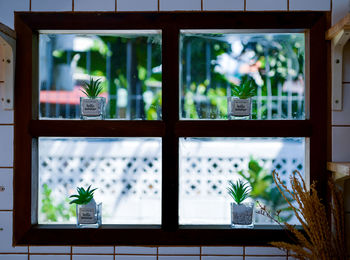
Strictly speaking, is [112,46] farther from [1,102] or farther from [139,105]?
[1,102]

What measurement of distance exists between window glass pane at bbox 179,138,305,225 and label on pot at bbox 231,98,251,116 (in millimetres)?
129

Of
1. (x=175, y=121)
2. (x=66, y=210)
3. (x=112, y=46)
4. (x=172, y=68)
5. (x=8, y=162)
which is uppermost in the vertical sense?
(x=112, y=46)

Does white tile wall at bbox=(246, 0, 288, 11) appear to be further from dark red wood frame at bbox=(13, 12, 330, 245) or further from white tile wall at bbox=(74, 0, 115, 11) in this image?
white tile wall at bbox=(74, 0, 115, 11)

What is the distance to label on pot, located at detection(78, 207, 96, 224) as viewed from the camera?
1.36 meters

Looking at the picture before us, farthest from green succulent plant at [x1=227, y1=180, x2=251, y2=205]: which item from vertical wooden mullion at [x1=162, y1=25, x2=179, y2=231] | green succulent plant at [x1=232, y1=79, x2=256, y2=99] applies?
green succulent plant at [x1=232, y1=79, x2=256, y2=99]

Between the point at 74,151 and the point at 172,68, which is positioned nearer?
the point at 172,68

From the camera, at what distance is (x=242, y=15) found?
135 centimetres

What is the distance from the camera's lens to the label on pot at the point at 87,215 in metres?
1.36

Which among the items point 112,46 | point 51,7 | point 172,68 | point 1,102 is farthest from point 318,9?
point 1,102

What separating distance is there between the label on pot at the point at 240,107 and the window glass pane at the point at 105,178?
1.11ft

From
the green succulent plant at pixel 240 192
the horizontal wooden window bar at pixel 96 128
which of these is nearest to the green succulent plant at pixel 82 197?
the horizontal wooden window bar at pixel 96 128

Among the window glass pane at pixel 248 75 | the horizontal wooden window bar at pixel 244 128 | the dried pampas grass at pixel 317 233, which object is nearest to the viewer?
the dried pampas grass at pixel 317 233

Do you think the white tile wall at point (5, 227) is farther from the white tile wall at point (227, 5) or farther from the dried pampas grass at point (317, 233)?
the white tile wall at point (227, 5)

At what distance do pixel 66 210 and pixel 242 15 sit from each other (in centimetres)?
112
